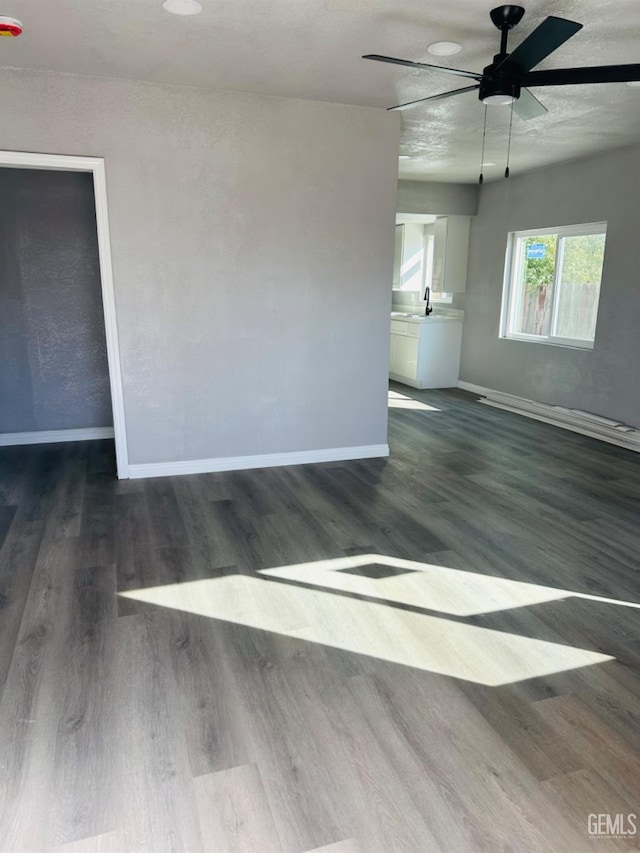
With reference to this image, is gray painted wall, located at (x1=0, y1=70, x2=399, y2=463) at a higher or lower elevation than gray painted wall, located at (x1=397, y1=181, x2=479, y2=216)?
lower

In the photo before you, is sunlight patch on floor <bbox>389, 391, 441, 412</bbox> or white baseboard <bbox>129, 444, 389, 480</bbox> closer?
white baseboard <bbox>129, 444, 389, 480</bbox>

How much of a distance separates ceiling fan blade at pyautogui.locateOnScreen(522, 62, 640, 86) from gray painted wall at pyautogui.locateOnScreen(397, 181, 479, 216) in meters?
5.00

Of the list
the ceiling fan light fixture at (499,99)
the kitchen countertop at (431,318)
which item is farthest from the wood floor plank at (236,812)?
the kitchen countertop at (431,318)

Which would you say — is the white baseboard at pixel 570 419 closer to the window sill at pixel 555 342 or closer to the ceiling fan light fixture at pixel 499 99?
the window sill at pixel 555 342

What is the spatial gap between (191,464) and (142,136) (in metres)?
2.29

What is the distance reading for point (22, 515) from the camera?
359 centimetres

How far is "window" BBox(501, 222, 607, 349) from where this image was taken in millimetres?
5898

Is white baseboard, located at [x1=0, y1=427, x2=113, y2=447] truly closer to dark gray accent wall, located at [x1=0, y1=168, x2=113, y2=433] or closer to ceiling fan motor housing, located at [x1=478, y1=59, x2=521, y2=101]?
dark gray accent wall, located at [x1=0, y1=168, x2=113, y2=433]

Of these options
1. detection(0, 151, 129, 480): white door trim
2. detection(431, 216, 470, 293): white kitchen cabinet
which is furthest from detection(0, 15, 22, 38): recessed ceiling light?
detection(431, 216, 470, 293): white kitchen cabinet

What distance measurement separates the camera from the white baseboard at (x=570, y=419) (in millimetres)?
5316

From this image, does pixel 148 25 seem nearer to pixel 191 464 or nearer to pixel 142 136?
pixel 142 136

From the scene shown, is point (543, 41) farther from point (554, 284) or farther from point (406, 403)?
point (406, 403)

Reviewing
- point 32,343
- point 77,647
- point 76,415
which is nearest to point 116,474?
point 76,415

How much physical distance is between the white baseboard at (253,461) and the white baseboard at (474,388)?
9.96 feet
